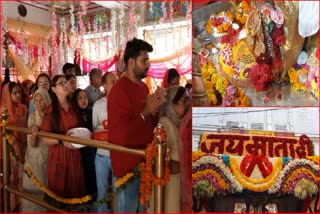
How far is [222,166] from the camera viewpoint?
83.7 inches

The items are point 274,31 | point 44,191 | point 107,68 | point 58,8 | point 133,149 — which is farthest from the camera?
point 44,191

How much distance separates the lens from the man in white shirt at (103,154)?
6.69ft

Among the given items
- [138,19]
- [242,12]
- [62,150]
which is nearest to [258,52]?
[242,12]

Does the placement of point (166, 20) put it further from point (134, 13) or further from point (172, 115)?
point (172, 115)

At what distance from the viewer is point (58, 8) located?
2.23 m

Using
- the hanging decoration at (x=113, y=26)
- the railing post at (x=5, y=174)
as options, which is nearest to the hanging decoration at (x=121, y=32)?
the hanging decoration at (x=113, y=26)

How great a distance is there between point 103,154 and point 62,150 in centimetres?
36

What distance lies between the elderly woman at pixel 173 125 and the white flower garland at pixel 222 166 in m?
0.29

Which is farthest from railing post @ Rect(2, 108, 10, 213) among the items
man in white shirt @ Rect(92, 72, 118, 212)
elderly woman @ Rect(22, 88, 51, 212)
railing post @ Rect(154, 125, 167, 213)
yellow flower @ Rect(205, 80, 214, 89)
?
yellow flower @ Rect(205, 80, 214, 89)

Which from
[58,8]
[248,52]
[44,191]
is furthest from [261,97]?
[44,191]

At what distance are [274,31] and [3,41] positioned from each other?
184cm

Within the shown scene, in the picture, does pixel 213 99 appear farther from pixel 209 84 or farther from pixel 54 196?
pixel 54 196

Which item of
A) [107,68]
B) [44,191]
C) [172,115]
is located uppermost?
[107,68]

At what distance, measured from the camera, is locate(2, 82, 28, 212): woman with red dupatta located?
245cm
